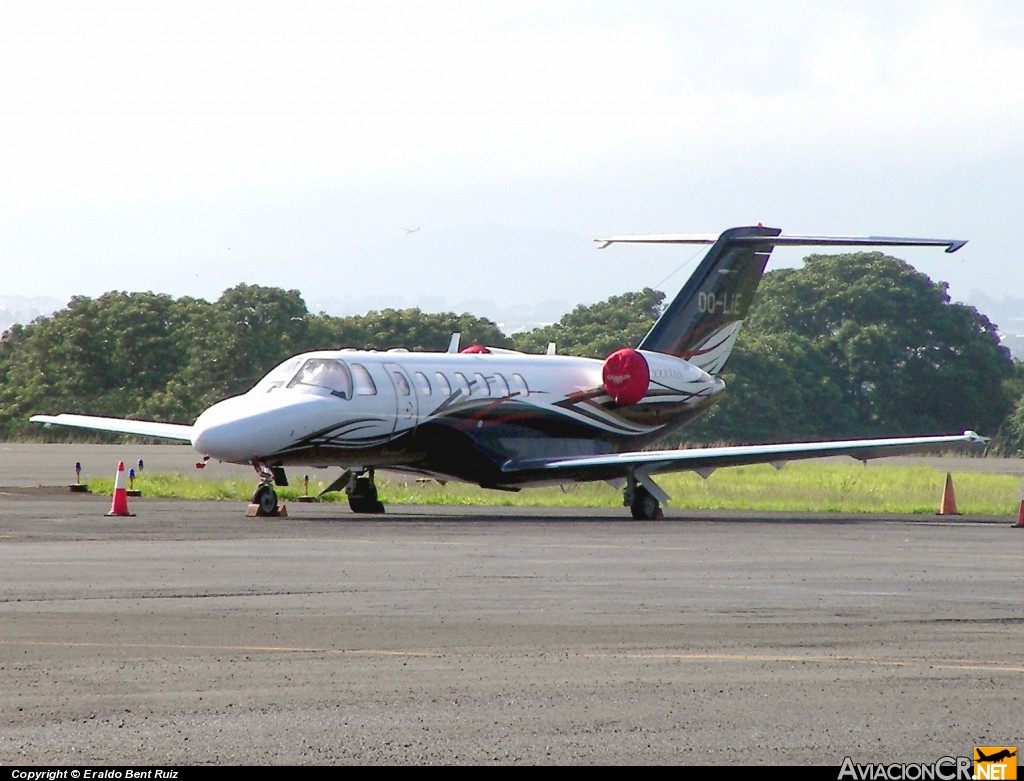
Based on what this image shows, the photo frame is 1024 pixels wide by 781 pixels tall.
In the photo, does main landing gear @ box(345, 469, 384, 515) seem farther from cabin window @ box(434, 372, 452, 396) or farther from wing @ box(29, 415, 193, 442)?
wing @ box(29, 415, 193, 442)

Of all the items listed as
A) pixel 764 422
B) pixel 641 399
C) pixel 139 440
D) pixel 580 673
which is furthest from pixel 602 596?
pixel 764 422

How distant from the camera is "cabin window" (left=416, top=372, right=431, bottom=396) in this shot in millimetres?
29891

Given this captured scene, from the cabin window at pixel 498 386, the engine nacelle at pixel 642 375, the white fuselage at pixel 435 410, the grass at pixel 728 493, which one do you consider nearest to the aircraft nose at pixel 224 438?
the white fuselage at pixel 435 410

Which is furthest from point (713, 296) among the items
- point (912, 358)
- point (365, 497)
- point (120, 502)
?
point (912, 358)

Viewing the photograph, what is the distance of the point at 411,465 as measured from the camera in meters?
30.2

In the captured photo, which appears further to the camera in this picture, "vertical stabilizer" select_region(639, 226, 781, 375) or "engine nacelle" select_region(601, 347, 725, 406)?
"vertical stabilizer" select_region(639, 226, 781, 375)

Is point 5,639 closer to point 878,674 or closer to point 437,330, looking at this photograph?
point 878,674

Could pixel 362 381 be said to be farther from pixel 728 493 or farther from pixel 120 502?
pixel 728 493

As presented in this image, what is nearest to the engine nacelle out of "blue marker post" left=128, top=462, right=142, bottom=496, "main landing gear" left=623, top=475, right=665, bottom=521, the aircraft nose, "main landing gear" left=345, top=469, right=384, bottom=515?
"main landing gear" left=623, top=475, right=665, bottom=521

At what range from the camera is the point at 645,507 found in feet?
98.3

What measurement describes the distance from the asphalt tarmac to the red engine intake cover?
35.4ft

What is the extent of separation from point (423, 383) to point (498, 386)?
1776 millimetres

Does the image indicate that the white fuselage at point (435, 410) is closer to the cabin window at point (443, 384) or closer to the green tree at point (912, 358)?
the cabin window at point (443, 384)

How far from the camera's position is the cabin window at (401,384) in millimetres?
29530
